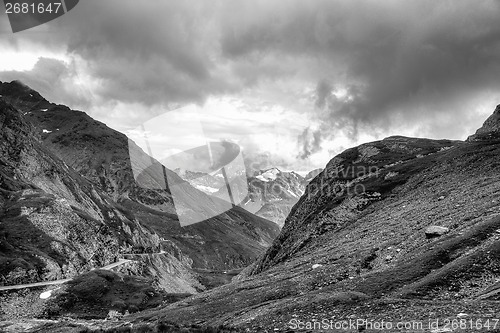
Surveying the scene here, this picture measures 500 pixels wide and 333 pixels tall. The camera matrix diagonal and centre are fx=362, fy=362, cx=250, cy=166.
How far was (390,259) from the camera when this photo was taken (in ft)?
181

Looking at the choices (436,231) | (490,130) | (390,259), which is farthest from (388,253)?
(490,130)

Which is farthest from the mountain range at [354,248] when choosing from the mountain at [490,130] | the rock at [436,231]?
the mountain at [490,130]

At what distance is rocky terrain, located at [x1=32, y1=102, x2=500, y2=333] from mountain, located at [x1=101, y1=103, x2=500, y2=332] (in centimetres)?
19

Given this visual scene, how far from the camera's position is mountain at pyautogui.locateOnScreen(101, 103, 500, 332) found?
115ft

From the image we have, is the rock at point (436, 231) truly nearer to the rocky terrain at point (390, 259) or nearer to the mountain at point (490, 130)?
the rocky terrain at point (390, 259)

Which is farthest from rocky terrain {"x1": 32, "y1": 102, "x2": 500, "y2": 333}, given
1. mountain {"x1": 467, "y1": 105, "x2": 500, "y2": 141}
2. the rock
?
mountain {"x1": 467, "y1": 105, "x2": 500, "y2": 141}

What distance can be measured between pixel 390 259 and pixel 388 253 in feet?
11.4

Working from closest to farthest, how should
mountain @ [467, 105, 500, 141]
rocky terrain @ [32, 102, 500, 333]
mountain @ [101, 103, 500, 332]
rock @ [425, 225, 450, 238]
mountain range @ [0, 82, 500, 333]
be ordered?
rocky terrain @ [32, 102, 500, 333]
mountain @ [101, 103, 500, 332]
mountain range @ [0, 82, 500, 333]
rock @ [425, 225, 450, 238]
mountain @ [467, 105, 500, 141]

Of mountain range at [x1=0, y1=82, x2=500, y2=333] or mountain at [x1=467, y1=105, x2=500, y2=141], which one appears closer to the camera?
mountain range at [x1=0, y1=82, x2=500, y2=333]

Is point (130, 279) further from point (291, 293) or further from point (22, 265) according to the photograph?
point (291, 293)

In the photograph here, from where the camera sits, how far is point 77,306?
101 m

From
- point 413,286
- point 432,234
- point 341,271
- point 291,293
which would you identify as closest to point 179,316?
point 291,293

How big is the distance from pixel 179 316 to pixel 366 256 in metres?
32.9

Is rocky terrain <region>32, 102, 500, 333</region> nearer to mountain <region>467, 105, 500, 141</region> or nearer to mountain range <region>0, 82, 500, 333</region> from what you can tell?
mountain range <region>0, 82, 500, 333</region>
